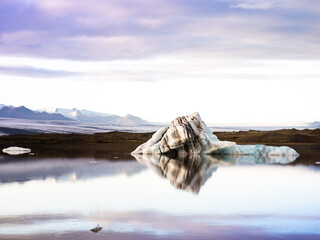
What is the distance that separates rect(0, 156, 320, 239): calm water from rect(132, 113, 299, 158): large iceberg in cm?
Answer: 1195

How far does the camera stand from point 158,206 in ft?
34.3

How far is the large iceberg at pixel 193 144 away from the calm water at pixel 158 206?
470 inches

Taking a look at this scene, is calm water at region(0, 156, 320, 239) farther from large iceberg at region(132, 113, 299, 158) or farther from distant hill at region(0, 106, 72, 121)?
distant hill at region(0, 106, 72, 121)

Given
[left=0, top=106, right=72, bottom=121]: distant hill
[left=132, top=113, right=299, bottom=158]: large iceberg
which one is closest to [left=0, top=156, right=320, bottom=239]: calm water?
[left=132, top=113, right=299, bottom=158]: large iceberg

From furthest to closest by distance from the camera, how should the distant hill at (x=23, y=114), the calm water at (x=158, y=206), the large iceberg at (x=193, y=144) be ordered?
the distant hill at (x=23, y=114) → the large iceberg at (x=193, y=144) → the calm water at (x=158, y=206)

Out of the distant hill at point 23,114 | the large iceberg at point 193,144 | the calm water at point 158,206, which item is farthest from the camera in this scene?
the distant hill at point 23,114

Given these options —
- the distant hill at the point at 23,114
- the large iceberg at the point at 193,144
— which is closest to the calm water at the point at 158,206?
the large iceberg at the point at 193,144

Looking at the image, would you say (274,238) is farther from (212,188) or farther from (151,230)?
(212,188)

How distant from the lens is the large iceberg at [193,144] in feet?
98.5

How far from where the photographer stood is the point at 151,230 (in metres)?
7.65

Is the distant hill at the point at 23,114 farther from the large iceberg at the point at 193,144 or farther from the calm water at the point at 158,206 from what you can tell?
the calm water at the point at 158,206

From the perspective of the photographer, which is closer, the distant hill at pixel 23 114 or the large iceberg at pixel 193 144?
the large iceberg at pixel 193 144

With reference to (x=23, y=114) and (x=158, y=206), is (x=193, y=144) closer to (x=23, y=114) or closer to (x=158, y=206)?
(x=158, y=206)

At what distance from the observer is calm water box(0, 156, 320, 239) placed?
7594mm
